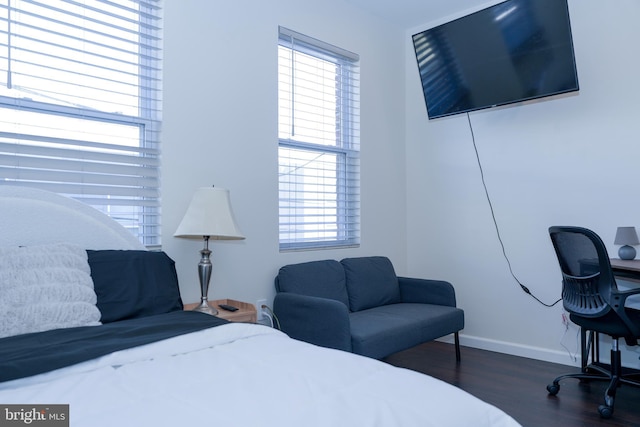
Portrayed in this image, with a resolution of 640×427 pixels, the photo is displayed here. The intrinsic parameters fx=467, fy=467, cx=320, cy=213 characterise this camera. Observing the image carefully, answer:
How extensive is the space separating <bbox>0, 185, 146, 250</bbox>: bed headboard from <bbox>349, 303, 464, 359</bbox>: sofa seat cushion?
1357 mm

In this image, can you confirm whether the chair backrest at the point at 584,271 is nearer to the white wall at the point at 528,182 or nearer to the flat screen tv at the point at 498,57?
the white wall at the point at 528,182

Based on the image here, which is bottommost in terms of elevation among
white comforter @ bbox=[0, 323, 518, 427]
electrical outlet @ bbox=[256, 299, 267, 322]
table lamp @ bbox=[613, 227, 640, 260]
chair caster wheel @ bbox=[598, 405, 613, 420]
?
chair caster wheel @ bbox=[598, 405, 613, 420]

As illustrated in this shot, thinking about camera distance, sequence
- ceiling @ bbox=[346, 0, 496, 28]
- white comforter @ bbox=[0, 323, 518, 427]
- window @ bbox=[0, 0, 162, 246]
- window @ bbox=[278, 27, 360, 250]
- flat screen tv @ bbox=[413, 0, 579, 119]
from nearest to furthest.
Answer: white comforter @ bbox=[0, 323, 518, 427] → window @ bbox=[0, 0, 162, 246] → flat screen tv @ bbox=[413, 0, 579, 119] → window @ bbox=[278, 27, 360, 250] → ceiling @ bbox=[346, 0, 496, 28]

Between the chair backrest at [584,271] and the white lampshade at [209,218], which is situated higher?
the white lampshade at [209,218]

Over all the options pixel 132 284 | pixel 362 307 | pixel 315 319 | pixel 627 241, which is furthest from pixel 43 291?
pixel 627 241

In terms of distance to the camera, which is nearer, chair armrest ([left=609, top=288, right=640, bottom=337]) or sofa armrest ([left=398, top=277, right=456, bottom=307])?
chair armrest ([left=609, top=288, right=640, bottom=337])

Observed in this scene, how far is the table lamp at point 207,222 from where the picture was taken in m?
2.44

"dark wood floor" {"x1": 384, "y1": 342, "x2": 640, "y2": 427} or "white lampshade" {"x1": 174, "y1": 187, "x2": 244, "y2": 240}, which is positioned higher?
"white lampshade" {"x1": 174, "y1": 187, "x2": 244, "y2": 240}

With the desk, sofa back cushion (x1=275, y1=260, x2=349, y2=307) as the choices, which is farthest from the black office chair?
sofa back cushion (x1=275, y1=260, x2=349, y2=307)

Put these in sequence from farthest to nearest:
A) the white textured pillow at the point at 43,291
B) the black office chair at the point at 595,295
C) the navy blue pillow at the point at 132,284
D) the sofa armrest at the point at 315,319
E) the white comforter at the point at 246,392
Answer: the sofa armrest at the point at 315,319 < the black office chair at the point at 595,295 < the navy blue pillow at the point at 132,284 < the white textured pillow at the point at 43,291 < the white comforter at the point at 246,392

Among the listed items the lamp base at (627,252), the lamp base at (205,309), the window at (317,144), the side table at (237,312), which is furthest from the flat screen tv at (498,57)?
the lamp base at (205,309)

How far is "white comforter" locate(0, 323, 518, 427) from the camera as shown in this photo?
3.37ft

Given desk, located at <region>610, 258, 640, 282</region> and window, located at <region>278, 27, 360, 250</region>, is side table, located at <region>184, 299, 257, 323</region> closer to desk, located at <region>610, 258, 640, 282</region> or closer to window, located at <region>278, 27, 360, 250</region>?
window, located at <region>278, 27, 360, 250</region>

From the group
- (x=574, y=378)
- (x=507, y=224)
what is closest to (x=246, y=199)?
(x=507, y=224)
